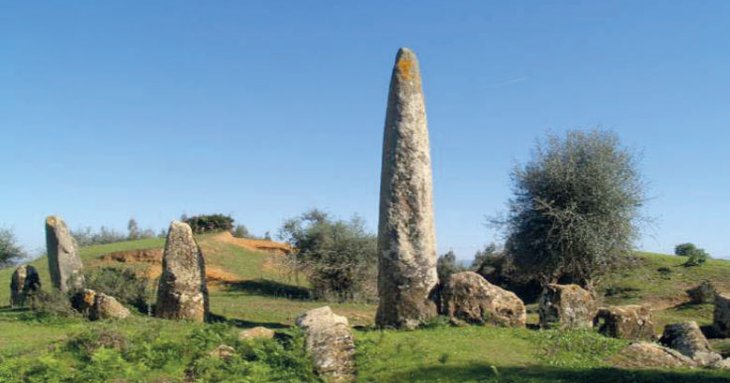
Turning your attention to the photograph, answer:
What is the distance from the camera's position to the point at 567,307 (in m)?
20.1

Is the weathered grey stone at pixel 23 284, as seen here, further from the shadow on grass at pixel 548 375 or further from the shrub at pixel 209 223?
the shrub at pixel 209 223

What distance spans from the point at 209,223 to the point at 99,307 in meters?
41.3

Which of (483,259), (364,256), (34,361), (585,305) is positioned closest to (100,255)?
(364,256)

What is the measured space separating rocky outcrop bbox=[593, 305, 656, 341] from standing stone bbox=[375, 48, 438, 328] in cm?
520

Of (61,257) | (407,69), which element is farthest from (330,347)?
(61,257)

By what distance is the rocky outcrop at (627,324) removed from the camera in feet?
64.4

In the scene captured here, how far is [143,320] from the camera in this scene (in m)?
19.7

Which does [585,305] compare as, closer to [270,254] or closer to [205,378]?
[205,378]

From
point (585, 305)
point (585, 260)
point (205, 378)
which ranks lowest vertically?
point (205, 378)

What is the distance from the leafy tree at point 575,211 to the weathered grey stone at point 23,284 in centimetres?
2101

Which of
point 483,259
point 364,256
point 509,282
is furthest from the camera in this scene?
point 483,259

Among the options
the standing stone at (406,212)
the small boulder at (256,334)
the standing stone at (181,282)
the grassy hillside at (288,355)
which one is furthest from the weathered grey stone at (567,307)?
the standing stone at (181,282)

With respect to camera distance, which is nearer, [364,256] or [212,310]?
[212,310]

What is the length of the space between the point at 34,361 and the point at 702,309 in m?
27.5
